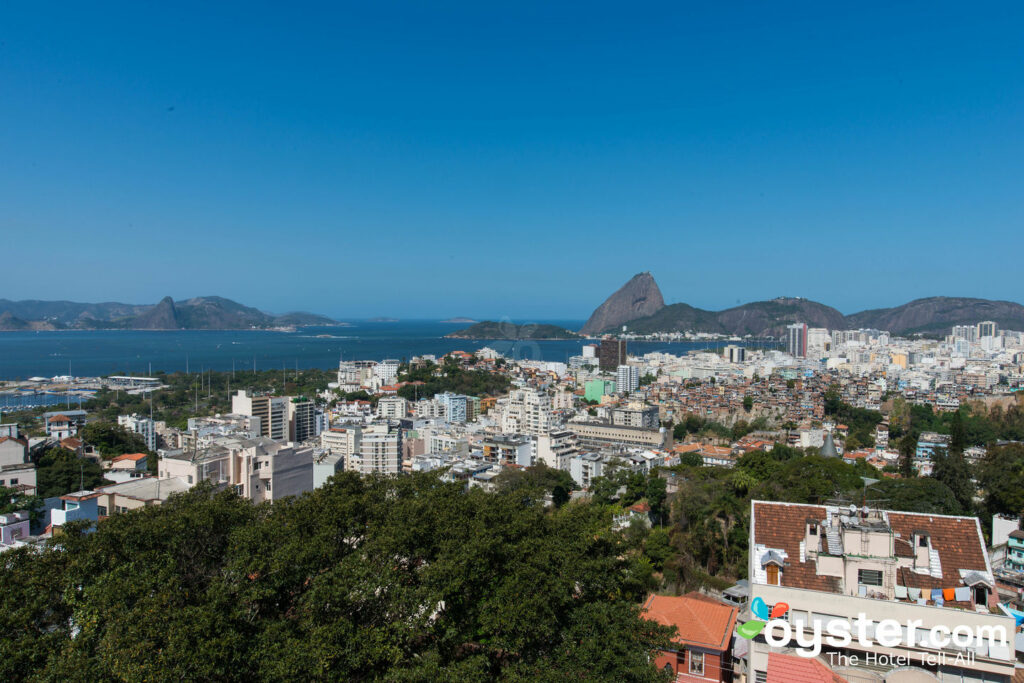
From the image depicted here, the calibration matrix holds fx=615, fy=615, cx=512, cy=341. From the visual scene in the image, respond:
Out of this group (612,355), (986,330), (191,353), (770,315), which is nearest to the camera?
(612,355)

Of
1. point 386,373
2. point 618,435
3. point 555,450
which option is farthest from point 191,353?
point 555,450

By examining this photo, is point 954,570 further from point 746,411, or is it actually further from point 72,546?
point 746,411

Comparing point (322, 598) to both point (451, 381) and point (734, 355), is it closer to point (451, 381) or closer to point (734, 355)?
point (451, 381)

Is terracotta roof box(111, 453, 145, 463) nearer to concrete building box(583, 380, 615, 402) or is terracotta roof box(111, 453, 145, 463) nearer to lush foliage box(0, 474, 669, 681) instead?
lush foliage box(0, 474, 669, 681)

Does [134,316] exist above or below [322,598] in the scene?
above

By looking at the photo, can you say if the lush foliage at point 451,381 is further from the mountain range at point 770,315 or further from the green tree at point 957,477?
the mountain range at point 770,315

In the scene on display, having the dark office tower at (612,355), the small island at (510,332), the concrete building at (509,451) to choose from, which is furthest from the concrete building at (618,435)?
the small island at (510,332)

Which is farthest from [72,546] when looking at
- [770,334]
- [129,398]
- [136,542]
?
[770,334]
